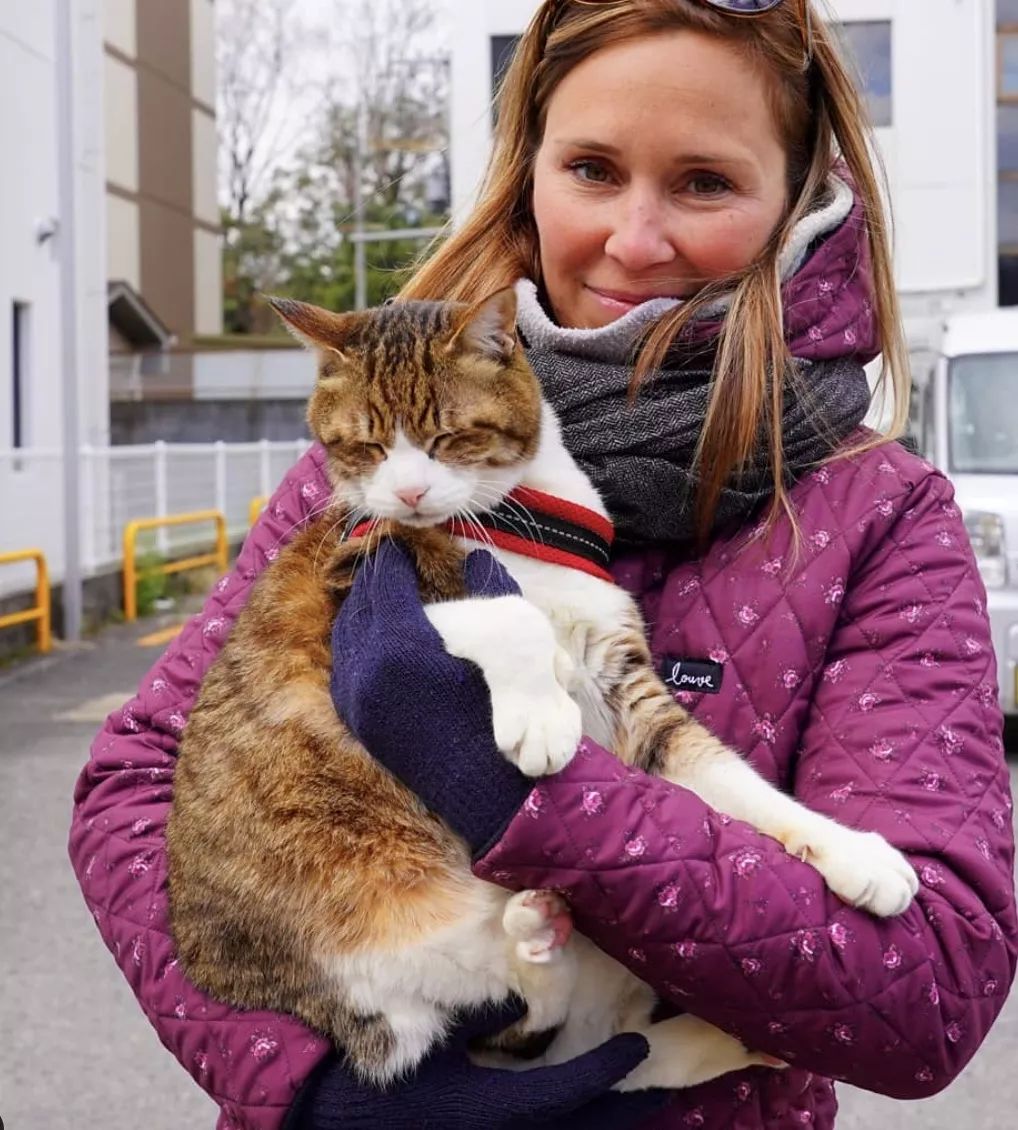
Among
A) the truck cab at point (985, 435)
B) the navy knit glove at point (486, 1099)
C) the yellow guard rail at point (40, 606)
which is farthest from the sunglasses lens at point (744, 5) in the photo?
the yellow guard rail at point (40, 606)

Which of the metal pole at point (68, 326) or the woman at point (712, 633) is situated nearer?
the woman at point (712, 633)

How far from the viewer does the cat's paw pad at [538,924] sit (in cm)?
181

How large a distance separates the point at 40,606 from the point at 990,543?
7661 millimetres

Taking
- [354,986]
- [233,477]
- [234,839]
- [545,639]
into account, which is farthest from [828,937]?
[233,477]

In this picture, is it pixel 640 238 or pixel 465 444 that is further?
pixel 465 444

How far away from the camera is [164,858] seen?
2.09 meters

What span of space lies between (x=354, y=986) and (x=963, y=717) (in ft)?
2.90

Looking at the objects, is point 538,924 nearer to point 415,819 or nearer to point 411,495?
point 415,819

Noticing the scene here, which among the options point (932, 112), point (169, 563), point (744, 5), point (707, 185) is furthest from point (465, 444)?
point (932, 112)

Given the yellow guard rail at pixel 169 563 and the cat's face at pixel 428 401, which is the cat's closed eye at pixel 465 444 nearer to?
the cat's face at pixel 428 401

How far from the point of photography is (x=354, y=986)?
1936mm

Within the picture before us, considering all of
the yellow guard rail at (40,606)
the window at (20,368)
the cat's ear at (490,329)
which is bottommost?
the yellow guard rail at (40,606)

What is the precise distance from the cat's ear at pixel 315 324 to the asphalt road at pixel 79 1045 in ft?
8.85

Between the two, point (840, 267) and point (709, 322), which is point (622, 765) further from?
point (840, 267)
